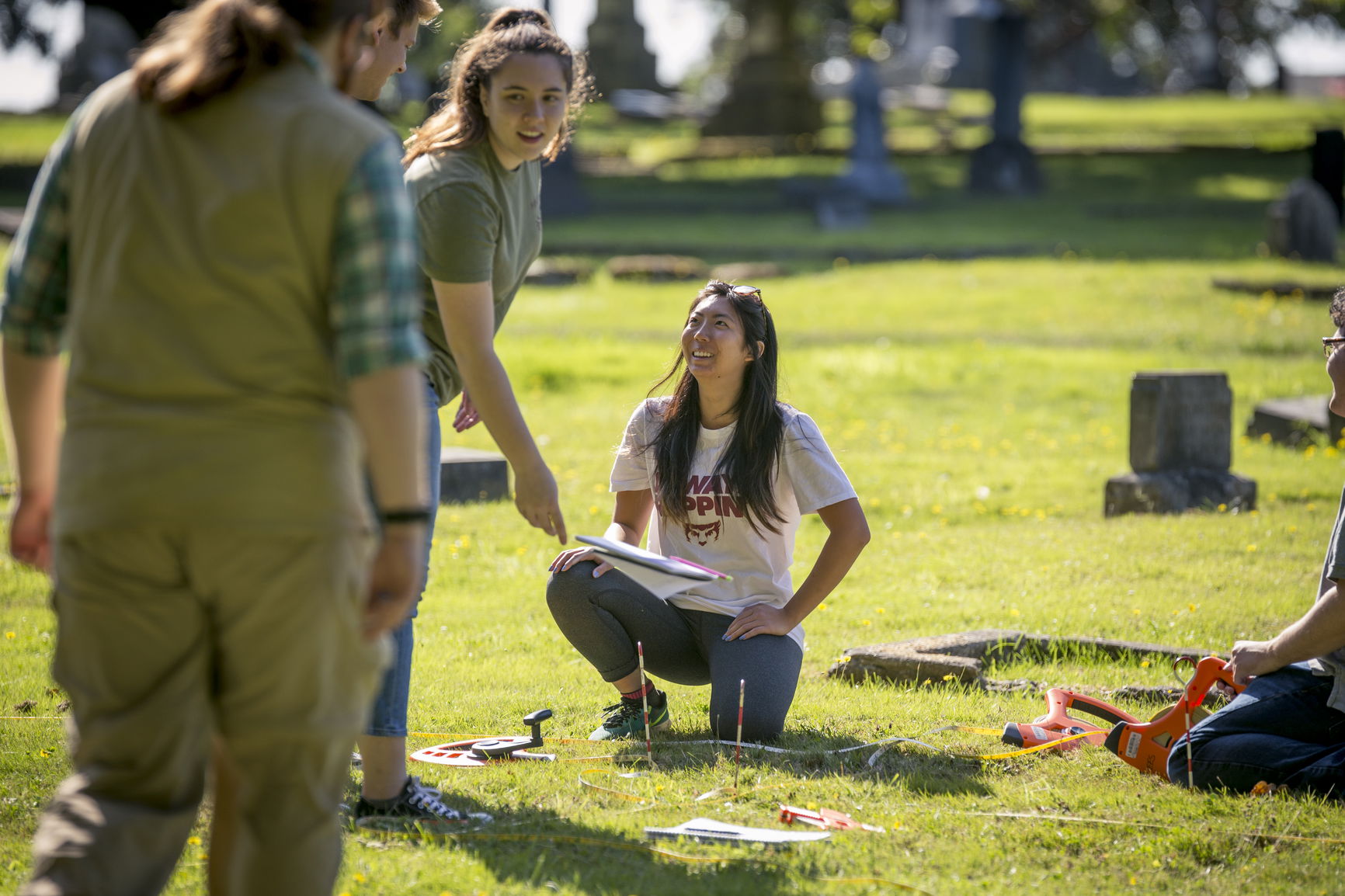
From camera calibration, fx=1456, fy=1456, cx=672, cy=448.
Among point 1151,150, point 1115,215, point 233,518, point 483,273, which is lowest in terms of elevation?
point 233,518

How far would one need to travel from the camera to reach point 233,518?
2.29 m

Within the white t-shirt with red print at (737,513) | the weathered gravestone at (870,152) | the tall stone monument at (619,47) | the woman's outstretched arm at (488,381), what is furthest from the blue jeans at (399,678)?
the tall stone monument at (619,47)

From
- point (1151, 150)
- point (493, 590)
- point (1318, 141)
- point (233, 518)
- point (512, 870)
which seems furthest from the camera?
point (1151, 150)

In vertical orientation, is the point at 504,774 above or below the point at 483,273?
below

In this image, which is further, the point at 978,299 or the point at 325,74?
the point at 978,299

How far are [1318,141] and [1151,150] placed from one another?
928 cm

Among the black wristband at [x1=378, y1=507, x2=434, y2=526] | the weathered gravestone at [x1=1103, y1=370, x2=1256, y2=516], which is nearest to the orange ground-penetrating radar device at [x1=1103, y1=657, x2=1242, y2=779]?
the black wristband at [x1=378, y1=507, x2=434, y2=526]

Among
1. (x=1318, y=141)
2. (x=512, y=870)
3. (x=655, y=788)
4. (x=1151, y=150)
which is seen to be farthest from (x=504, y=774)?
(x=1151, y=150)

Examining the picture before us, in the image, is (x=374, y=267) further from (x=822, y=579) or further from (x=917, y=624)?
(x=917, y=624)

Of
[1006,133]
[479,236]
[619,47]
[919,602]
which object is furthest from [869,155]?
[619,47]

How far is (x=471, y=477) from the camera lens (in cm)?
888

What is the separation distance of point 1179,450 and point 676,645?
16.1 ft

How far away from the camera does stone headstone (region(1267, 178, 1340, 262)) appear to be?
18.7 m

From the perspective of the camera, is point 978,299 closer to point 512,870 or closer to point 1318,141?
point 1318,141
